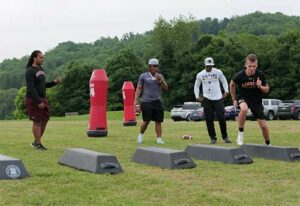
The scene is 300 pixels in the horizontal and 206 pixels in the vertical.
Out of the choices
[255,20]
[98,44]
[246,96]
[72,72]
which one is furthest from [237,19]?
[246,96]

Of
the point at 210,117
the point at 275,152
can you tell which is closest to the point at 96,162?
the point at 275,152

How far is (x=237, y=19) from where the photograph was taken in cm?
13888

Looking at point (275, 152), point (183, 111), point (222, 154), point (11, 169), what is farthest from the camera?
point (183, 111)

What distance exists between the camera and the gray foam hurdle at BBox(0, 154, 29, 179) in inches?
270

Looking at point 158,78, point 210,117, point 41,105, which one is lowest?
point 210,117

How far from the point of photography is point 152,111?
12594 millimetres

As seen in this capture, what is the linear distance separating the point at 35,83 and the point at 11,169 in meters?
4.42

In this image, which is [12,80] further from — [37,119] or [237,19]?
[37,119]

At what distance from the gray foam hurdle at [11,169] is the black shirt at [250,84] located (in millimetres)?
5728

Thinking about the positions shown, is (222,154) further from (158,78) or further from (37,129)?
(37,129)

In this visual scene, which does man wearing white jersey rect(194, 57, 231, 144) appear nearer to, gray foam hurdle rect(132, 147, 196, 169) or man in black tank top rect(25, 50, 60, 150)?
man in black tank top rect(25, 50, 60, 150)

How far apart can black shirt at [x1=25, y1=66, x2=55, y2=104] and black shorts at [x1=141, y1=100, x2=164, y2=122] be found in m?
2.51

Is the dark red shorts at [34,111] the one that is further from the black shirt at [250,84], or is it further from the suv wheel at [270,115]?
the suv wheel at [270,115]

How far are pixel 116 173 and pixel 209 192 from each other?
175cm
